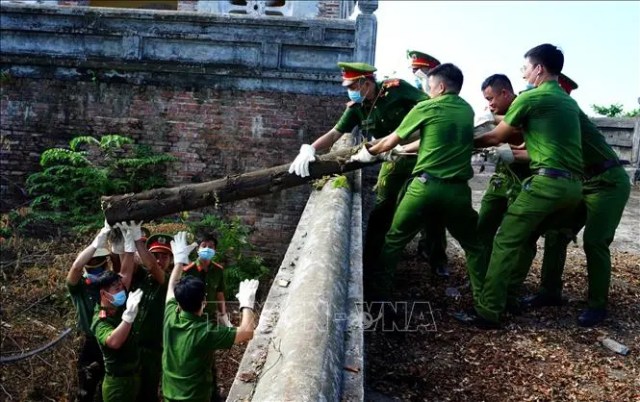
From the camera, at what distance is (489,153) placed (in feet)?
15.7

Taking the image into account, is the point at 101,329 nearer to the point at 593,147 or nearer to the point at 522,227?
the point at 522,227

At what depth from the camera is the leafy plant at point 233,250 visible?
768 centimetres

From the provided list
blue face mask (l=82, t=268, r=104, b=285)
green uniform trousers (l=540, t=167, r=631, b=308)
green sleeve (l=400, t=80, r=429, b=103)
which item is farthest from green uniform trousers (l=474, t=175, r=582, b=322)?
blue face mask (l=82, t=268, r=104, b=285)

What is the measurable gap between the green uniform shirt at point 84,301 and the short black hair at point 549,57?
390 centimetres

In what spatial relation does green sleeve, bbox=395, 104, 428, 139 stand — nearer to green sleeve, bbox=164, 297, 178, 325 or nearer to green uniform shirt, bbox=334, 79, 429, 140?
green uniform shirt, bbox=334, 79, 429, 140

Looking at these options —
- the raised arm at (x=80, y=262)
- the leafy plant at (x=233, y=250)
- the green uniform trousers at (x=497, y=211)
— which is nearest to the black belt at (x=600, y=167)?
the green uniform trousers at (x=497, y=211)

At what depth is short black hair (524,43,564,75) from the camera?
414cm

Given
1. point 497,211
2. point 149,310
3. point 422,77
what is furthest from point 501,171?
point 149,310

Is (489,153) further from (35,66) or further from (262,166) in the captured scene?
(35,66)

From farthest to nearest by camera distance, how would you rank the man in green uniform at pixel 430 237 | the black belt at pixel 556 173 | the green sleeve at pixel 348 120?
the green sleeve at pixel 348 120, the man in green uniform at pixel 430 237, the black belt at pixel 556 173

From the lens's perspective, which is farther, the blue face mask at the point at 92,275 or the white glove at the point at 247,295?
the blue face mask at the point at 92,275

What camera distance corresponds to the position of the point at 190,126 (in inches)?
343

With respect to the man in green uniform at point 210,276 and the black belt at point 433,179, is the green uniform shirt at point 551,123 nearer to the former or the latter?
the black belt at point 433,179

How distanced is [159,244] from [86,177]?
4031mm
